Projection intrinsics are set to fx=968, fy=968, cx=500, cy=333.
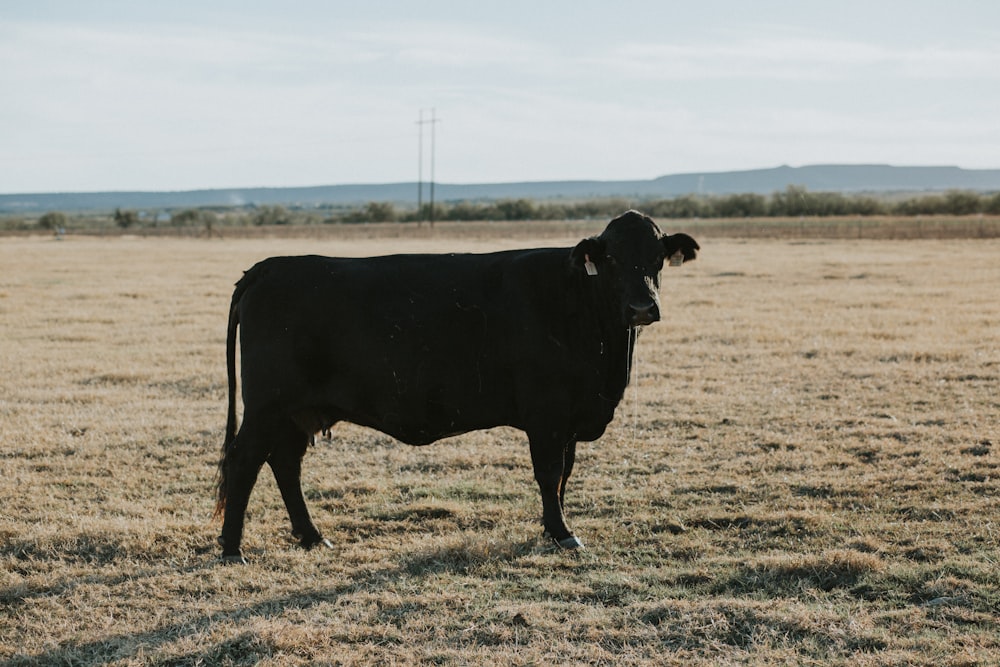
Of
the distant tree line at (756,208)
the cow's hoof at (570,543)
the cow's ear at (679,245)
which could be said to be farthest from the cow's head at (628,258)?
the distant tree line at (756,208)

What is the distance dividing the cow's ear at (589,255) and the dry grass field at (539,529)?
1.90m

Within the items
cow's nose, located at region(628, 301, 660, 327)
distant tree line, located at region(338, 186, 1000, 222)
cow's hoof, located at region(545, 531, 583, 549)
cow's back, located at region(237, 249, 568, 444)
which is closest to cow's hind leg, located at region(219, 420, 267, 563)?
cow's back, located at region(237, 249, 568, 444)

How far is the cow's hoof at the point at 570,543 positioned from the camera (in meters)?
6.53

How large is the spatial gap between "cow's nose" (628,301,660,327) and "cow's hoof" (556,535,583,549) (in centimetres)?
156

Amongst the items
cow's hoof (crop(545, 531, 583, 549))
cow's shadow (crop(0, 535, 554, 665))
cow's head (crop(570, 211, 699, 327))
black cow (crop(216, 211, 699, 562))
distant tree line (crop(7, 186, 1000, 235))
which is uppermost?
distant tree line (crop(7, 186, 1000, 235))

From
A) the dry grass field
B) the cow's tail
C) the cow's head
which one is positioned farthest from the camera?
the cow's tail

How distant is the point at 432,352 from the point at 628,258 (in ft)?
4.83

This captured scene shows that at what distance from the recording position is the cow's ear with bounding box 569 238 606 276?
6402 mm

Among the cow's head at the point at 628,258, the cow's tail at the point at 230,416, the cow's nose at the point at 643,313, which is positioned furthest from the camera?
the cow's tail at the point at 230,416

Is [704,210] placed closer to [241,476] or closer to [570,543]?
[570,543]

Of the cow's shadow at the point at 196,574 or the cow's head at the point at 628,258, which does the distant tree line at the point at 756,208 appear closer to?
the cow's head at the point at 628,258

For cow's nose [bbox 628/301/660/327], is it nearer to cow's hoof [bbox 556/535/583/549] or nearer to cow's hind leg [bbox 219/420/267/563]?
cow's hoof [bbox 556/535/583/549]

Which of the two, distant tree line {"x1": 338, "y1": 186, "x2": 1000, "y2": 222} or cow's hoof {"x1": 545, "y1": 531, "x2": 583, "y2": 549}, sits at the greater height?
distant tree line {"x1": 338, "y1": 186, "x2": 1000, "y2": 222}

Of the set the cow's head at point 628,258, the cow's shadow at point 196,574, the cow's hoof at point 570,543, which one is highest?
the cow's head at point 628,258
